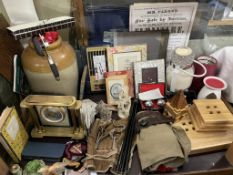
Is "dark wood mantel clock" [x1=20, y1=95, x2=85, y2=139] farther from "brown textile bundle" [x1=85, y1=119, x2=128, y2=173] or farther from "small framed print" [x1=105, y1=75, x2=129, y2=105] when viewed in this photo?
"small framed print" [x1=105, y1=75, x2=129, y2=105]

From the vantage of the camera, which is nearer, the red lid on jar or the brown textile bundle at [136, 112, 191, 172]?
the brown textile bundle at [136, 112, 191, 172]

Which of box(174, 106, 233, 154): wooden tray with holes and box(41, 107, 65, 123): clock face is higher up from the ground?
box(41, 107, 65, 123): clock face

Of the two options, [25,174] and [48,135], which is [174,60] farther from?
[25,174]

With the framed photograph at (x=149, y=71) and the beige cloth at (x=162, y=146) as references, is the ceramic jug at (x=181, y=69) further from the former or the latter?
the beige cloth at (x=162, y=146)

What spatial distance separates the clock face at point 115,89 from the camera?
0.93m

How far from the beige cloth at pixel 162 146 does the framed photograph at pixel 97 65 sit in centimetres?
31

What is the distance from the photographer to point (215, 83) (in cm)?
90

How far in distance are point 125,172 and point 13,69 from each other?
556 mm

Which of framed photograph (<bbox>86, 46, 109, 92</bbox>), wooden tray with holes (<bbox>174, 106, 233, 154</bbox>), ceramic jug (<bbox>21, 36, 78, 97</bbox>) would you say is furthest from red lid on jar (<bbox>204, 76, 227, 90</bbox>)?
ceramic jug (<bbox>21, 36, 78, 97</bbox>)

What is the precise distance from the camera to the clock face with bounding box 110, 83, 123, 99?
93 centimetres

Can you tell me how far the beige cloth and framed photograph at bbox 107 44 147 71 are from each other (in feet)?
0.98

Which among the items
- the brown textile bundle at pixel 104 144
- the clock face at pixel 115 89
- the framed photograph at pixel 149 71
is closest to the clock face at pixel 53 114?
the brown textile bundle at pixel 104 144

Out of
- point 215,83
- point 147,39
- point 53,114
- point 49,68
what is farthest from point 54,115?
point 215,83

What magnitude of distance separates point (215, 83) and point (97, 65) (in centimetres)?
49
